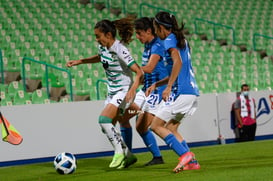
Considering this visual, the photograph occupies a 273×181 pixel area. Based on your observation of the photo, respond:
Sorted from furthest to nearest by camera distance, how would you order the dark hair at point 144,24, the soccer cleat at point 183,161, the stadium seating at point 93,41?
the stadium seating at point 93,41, the dark hair at point 144,24, the soccer cleat at point 183,161

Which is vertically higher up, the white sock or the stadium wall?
the white sock

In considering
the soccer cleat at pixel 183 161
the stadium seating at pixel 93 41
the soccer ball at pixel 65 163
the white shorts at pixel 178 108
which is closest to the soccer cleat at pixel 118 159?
the soccer ball at pixel 65 163

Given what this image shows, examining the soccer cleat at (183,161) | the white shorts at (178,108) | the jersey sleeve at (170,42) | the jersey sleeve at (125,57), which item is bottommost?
the soccer cleat at (183,161)

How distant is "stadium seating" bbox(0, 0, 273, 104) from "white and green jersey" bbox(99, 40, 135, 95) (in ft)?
18.9

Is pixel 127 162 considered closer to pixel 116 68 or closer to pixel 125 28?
pixel 116 68

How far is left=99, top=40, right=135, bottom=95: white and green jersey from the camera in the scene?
32.4 feet

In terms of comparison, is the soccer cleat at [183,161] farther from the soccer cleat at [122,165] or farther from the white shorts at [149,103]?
the white shorts at [149,103]

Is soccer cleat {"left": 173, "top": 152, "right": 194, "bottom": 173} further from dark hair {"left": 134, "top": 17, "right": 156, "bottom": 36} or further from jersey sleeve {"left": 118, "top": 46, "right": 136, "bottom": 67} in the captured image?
dark hair {"left": 134, "top": 17, "right": 156, "bottom": 36}

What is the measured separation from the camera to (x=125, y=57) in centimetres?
973

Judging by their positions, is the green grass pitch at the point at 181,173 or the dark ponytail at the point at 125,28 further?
the dark ponytail at the point at 125,28

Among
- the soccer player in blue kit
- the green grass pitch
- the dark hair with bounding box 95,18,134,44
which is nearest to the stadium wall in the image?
the green grass pitch

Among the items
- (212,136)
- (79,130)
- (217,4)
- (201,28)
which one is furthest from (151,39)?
(217,4)

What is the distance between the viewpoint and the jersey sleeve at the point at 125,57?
31.7 feet

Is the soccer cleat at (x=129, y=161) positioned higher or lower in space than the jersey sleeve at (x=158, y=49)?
lower
